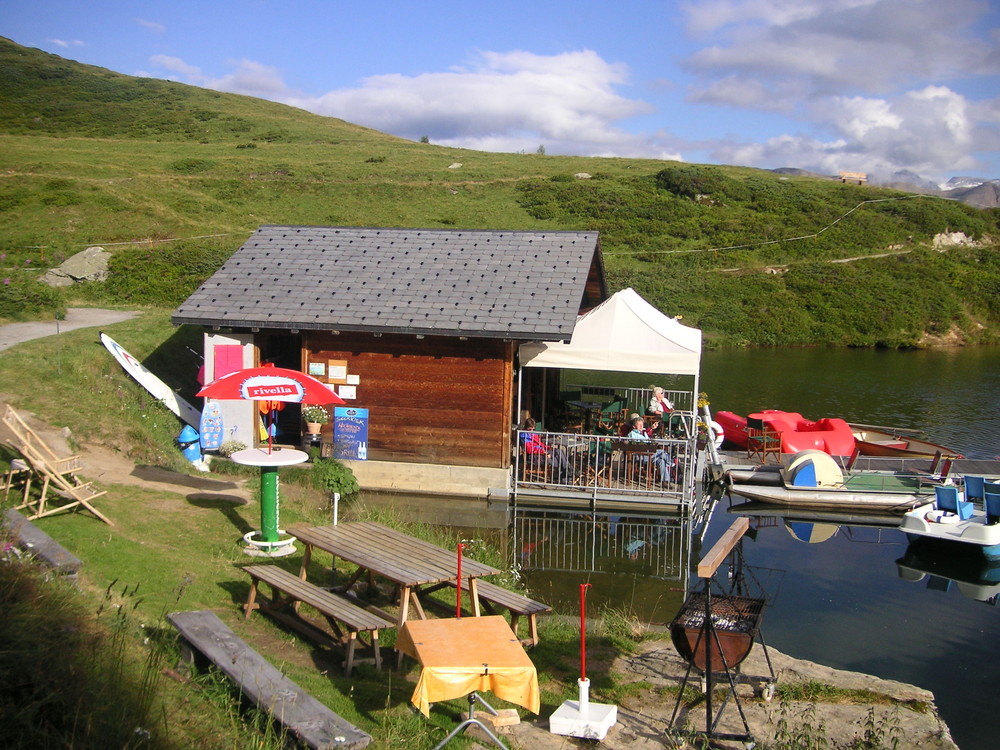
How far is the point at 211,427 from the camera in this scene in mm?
16125

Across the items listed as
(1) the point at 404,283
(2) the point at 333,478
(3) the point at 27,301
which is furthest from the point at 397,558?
(3) the point at 27,301

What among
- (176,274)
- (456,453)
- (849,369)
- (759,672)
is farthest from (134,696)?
(849,369)

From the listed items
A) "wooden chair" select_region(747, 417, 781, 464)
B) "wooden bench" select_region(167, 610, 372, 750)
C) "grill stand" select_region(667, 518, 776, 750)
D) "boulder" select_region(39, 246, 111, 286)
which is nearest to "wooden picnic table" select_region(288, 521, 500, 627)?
"wooden bench" select_region(167, 610, 372, 750)

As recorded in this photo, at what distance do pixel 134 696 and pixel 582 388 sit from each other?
17.7 m

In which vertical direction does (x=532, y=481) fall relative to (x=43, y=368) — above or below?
below

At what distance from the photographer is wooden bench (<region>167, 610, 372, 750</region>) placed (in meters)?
5.08

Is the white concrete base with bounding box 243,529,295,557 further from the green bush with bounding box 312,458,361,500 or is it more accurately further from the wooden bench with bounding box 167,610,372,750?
the green bush with bounding box 312,458,361,500

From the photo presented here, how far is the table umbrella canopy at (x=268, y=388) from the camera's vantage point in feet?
34.7

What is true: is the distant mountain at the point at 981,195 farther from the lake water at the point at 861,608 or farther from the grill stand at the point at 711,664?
the grill stand at the point at 711,664

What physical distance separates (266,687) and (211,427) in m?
11.2

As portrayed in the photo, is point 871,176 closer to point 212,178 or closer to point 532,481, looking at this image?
point 212,178

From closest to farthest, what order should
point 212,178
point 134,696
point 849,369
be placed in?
point 134,696 < point 849,369 < point 212,178

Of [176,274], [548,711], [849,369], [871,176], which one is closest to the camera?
[548,711]

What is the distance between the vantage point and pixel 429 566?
8.05 m
